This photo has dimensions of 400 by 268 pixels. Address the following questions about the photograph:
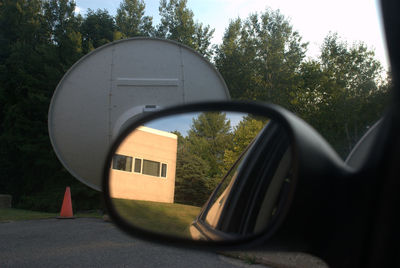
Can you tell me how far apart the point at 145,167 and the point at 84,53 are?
2058 cm

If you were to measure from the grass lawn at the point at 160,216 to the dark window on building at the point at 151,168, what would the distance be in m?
0.11

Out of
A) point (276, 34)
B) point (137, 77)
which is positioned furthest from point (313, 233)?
point (276, 34)

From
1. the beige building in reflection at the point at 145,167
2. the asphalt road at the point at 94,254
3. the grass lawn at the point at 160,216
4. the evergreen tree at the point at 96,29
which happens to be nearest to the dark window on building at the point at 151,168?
the beige building in reflection at the point at 145,167

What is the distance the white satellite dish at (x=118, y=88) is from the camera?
573 cm

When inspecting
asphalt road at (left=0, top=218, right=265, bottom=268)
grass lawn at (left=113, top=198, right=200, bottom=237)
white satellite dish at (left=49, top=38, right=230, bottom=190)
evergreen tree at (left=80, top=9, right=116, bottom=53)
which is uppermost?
evergreen tree at (left=80, top=9, right=116, bottom=53)

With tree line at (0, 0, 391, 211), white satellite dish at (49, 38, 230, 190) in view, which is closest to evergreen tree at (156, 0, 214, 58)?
tree line at (0, 0, 391, 211)

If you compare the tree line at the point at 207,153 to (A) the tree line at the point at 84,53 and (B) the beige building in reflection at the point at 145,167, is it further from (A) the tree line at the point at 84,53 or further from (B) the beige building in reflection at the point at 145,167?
(A) the tree line at the point at 84,53

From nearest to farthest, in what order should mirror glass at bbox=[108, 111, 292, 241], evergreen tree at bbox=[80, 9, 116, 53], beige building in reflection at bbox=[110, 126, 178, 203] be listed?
mirror glass at bbox=[108, 111, 292, 241], beige building in reflection at bbox=[110, 126, 178, 203], evergreen tree at bbox=[80, 9, 116, 53]

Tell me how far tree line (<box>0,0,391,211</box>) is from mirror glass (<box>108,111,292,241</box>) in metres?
16.3

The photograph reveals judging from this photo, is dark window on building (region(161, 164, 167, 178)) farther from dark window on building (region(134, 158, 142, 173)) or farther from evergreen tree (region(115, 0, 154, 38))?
evergreen tree (region(115, 0, 154, 38))

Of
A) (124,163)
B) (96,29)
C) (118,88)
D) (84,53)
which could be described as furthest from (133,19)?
(124,163)

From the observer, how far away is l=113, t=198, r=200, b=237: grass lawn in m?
1.05

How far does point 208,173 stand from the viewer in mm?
1118

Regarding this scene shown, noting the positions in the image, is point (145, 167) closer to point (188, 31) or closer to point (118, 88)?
point (118, 88)
